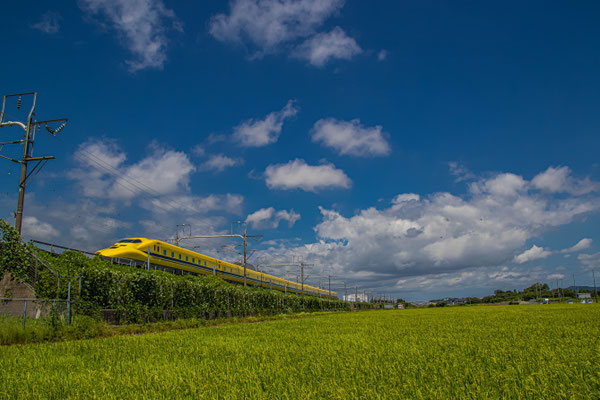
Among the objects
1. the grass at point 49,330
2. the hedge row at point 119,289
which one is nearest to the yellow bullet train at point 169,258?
the hedge row at point 119,289

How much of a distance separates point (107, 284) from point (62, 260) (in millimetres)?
3776

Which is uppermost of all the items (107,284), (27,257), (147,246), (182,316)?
(147,246)

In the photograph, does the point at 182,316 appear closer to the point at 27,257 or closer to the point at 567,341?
the point at 27,257

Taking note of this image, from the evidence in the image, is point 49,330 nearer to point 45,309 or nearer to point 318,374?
point 45,309

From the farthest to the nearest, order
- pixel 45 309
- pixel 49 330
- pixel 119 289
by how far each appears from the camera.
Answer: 1. pixel 119 289
2. pixel 45 309
3. pixel 49 330

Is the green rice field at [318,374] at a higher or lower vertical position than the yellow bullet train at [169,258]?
lower

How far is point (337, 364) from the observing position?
595 cm

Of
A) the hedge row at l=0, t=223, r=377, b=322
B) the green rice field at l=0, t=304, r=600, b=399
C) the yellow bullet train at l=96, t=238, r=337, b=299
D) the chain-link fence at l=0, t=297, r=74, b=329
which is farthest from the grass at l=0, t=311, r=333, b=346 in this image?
the yellow bullet train at l=96, t=238, r=337, b=299

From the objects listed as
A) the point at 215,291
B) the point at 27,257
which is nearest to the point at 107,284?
the point at 27,257

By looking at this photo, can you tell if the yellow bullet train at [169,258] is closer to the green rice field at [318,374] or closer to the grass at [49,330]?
the grass at [49,330]

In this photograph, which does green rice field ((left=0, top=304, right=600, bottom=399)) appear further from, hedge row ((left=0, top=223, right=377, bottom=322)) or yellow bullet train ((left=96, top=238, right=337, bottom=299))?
yellow bullet train ((left=96, top=238, right=337, bottom=299))

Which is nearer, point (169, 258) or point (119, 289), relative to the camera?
point (119, 289)

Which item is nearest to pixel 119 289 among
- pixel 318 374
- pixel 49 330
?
pixel 49 330

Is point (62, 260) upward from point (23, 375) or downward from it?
upward
